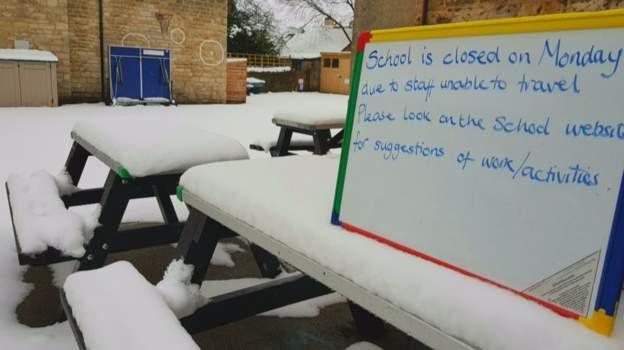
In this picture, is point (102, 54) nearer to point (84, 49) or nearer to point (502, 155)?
point (84, 49)

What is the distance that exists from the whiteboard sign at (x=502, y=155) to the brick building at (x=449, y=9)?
4.36ft

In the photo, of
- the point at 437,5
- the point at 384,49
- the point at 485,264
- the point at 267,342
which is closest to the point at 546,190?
the point at 485,264

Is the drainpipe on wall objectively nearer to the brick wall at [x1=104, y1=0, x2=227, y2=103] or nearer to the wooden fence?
the brick wall at [x1=104, y1=0, x2=227, y2=103]

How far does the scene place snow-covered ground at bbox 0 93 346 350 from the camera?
1963 mm

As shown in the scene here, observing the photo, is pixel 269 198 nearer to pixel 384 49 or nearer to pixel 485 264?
pixel 384 49

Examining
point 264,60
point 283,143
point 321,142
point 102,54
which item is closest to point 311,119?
point 321,142

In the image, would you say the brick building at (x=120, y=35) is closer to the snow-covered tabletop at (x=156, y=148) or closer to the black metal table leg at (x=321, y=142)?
the black metal table leg at (x=321, y=142)

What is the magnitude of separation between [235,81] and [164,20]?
2.65 metres

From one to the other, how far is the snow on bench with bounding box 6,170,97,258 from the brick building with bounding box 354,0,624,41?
78.2 inches

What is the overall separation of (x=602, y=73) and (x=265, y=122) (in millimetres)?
9219

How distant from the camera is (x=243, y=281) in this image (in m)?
2.56

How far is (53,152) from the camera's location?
5645 millimetres


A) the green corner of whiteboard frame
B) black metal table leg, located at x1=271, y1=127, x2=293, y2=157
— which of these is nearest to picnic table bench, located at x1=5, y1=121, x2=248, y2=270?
the green corner of whiteboard frame

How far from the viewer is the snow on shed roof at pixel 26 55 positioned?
34.0 ft
